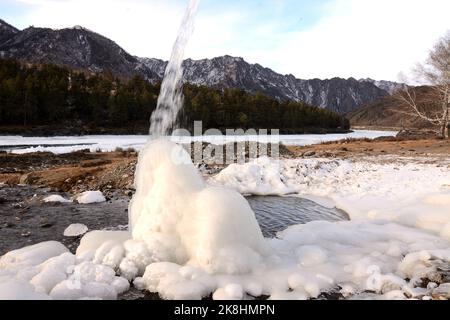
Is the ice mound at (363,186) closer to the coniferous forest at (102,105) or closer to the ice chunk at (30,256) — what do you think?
the ice chunk at (30,256)

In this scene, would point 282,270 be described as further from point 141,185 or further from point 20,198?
point 20,198

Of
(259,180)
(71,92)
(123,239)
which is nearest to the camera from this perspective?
(123,239)

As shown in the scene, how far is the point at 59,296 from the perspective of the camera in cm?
488

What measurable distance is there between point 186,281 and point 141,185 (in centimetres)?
244

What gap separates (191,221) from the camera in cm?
616

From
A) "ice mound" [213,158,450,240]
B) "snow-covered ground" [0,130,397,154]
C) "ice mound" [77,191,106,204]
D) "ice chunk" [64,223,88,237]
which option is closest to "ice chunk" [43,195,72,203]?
"ice mound" [77,191,106,204]

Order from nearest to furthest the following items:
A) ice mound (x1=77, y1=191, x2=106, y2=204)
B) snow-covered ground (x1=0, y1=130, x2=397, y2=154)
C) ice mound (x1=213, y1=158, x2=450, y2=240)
Result: ice mound (x1=213, y1=158, x2=450, y2=240)
ice mound (x1=77, y1=191, x2=106, y2=204)
snow-covered ground (x1=0, y1=130, x2=397, y2=154)

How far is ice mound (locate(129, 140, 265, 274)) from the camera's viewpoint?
18.8 feet

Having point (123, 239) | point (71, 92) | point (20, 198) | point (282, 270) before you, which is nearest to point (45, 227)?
point (123, 239)

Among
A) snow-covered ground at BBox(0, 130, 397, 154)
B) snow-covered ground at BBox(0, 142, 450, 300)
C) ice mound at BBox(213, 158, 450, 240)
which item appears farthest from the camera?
snow-covered ground at BBox(0, 130, 397, 154)

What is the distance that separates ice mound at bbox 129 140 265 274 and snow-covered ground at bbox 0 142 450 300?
0.05 ft

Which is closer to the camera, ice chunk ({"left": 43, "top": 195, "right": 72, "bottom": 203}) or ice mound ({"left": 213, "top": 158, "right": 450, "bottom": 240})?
ice mound ({"left": 213, "top": 158, "right": 450, "bottom": 240})

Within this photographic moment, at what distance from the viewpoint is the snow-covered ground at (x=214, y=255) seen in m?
5.17

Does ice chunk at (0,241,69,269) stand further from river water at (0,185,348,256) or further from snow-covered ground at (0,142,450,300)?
river water at (0,185,348,256)
